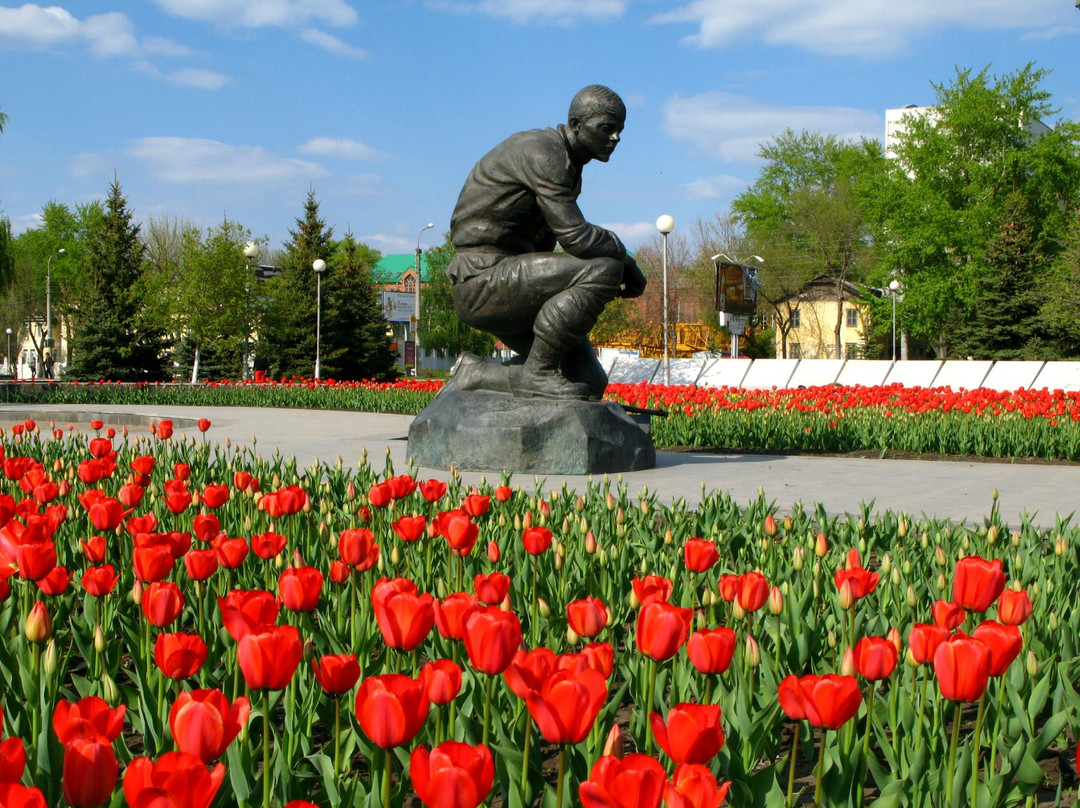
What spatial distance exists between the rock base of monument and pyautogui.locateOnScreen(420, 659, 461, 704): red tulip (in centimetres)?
612

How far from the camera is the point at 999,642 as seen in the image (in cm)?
177

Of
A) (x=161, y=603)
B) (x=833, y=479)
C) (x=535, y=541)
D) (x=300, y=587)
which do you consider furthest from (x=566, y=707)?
(x=833, y=479)

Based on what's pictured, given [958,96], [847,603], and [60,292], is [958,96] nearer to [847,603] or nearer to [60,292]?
[847,603]

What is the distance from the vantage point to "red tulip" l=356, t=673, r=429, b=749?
1.41 m

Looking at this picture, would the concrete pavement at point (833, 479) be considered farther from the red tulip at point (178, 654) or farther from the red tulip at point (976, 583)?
the red tulip at point (178, 654)

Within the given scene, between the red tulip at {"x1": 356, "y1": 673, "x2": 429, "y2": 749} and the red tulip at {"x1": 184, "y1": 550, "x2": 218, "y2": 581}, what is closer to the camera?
the red tulip at {"x1": 356, "y1": 673, "x2": 429, "y2": 749}

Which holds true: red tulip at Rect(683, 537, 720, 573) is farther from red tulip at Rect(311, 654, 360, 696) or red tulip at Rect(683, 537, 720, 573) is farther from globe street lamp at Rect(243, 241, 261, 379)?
globe street lamp at Rect(243, 241, 261, 379)

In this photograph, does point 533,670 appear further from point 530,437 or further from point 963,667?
point 530,437

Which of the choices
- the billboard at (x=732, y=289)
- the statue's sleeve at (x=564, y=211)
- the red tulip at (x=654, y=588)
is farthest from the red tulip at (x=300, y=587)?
the billboard at (x=732, y=289)

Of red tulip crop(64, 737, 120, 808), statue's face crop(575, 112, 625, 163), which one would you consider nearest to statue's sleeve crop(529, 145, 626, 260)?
statue's face crop(575, 112, 625, 163)

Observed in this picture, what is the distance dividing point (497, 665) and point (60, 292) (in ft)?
239

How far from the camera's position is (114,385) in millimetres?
23641

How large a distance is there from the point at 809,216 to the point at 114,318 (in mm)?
38374

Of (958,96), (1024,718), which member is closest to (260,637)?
(1024,718)
